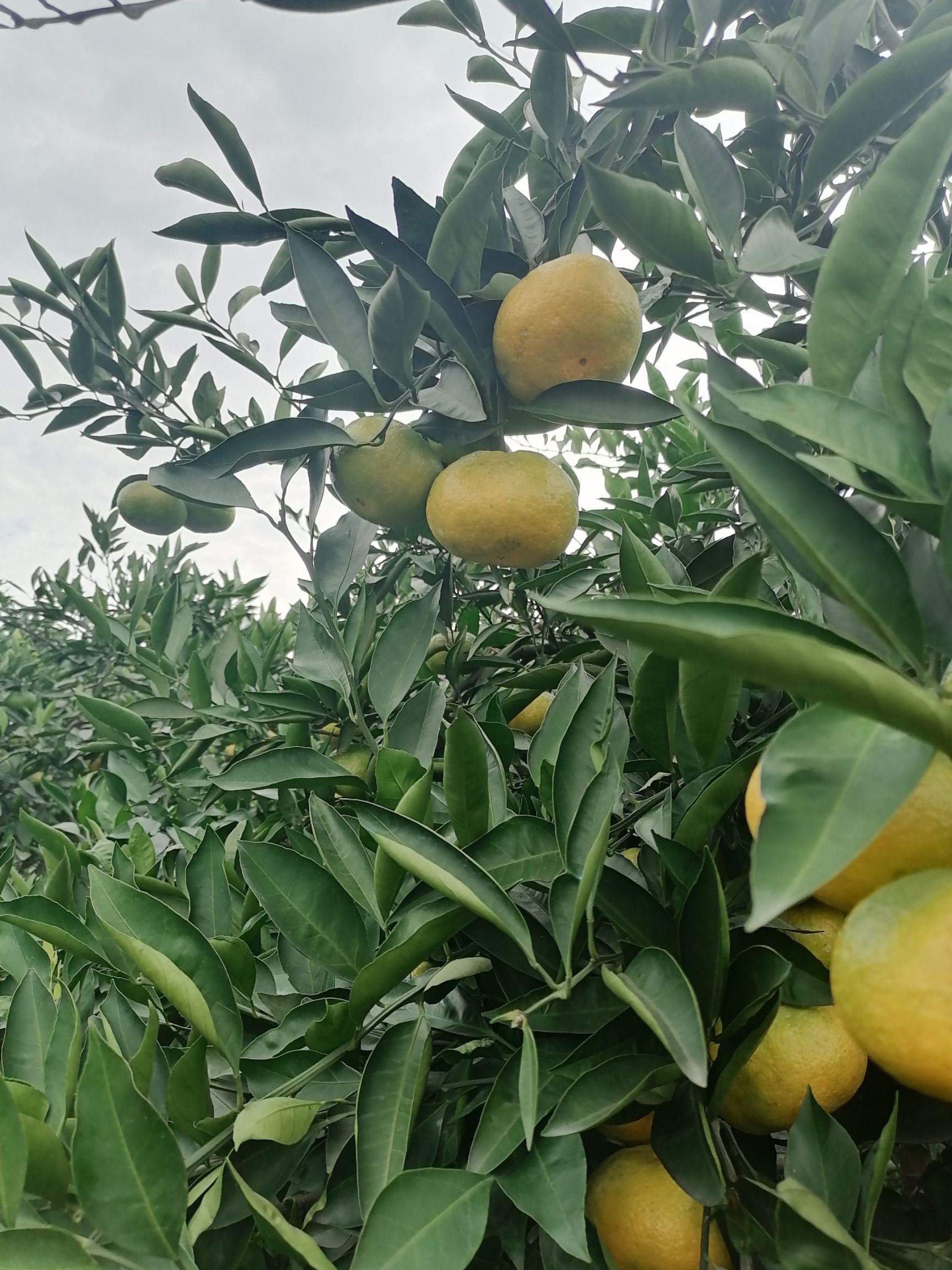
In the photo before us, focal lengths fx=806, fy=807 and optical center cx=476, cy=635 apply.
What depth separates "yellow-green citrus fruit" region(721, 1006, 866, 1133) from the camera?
0.57m

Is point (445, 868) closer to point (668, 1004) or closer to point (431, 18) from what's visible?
point (668, 1004)

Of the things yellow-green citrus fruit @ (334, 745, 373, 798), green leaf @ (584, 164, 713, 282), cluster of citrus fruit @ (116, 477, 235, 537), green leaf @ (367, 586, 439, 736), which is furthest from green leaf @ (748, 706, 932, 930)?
cluster of citrus fruit @ (116, 477, 235, 537)

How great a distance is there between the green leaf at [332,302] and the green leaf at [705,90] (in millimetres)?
323

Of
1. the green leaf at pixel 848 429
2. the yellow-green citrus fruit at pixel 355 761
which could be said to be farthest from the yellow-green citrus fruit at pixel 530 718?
the green leaf at pixel 848 429

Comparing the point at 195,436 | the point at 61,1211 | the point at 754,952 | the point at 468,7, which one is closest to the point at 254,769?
the point at 61,1211

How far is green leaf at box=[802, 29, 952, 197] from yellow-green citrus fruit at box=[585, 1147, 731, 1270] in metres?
0.93

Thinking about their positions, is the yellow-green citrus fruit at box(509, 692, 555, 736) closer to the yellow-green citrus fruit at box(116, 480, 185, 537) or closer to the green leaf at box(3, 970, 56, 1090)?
the green leaf at box(3, 970, 56, 1090)

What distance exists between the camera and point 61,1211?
1.80 ft

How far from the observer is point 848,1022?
0.45 m

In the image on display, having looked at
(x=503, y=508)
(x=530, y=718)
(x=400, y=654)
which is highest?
(x=503, y=508)

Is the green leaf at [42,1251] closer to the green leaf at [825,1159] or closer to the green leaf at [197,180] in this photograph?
the green leaf at [825,1159]

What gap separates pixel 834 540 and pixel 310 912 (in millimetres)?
485

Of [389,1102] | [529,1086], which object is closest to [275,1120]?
[389,1102]

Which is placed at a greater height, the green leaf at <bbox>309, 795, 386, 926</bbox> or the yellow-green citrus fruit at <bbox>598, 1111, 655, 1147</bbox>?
the green leaf at <bbox>309, 795, 386, 926</bbox>
